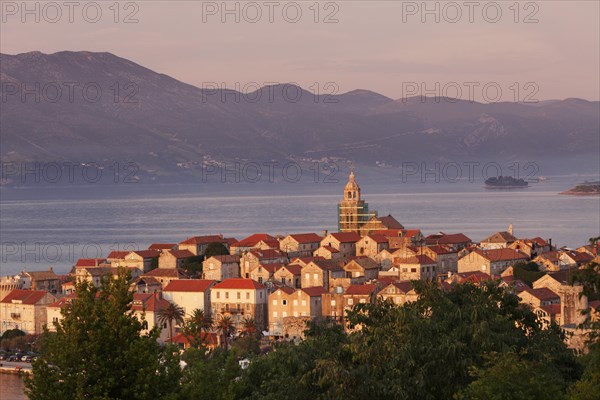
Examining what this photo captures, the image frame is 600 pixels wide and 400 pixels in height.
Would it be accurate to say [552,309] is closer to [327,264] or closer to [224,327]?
[224,327]

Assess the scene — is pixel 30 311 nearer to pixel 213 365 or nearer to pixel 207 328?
pixel 207 328

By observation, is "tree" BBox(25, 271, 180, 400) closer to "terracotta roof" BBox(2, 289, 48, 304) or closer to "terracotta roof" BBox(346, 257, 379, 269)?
"terracotta roof" BBox(2, 289, 48, 304)

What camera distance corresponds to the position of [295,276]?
194 feet

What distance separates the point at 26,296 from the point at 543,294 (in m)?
24.5

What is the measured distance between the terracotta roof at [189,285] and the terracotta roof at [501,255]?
13.4 meters

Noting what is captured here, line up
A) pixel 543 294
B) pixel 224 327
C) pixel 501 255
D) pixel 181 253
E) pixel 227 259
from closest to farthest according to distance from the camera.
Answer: pixel 543 294 → pixel 224 327 → pixel 227 259 → pixel 501 255 → pixel 181 253

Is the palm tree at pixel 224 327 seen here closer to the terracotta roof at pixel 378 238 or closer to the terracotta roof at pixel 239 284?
the terracotta roof at pixel 239 284

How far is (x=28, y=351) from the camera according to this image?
176 feet

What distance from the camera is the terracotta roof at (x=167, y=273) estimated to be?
199 ft

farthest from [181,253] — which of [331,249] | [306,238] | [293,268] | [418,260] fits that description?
[418,260]

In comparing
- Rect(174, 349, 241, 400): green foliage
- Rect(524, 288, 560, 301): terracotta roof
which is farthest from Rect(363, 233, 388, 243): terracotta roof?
Rect(174, 349, 241, 400): green foliage

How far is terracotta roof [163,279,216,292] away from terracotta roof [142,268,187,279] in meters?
3.16

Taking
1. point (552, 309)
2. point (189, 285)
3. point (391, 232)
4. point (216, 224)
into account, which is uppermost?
point (216, 224)

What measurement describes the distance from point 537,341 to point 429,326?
2.32 metres
